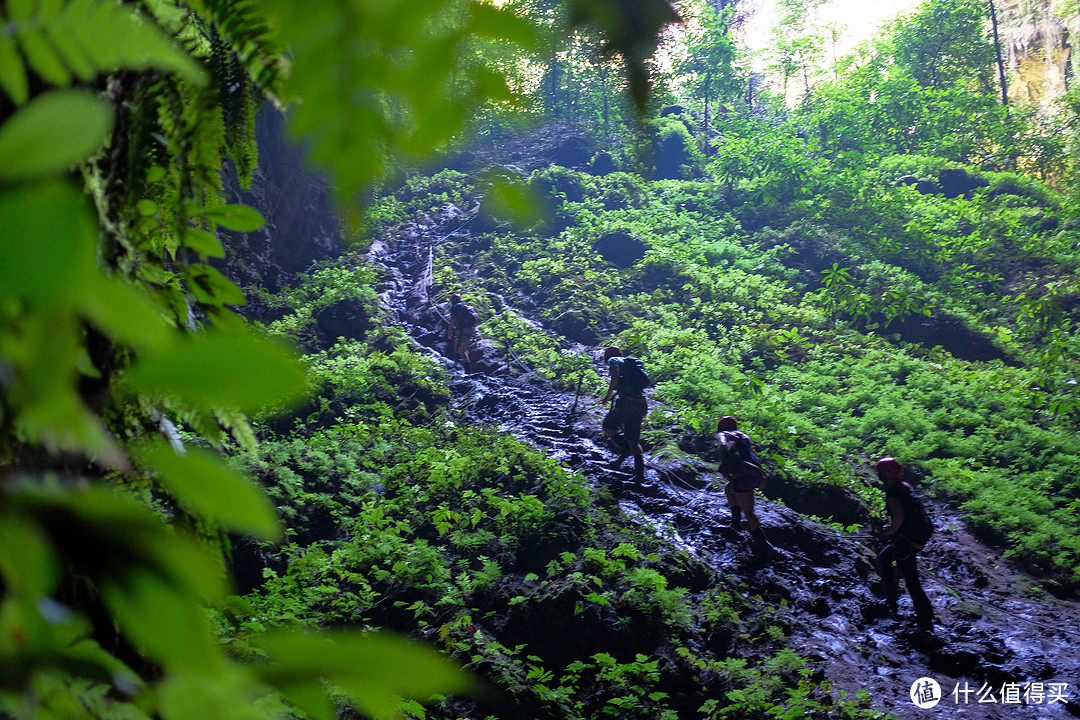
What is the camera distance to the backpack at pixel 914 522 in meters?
5.34

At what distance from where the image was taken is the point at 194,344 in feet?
0.75

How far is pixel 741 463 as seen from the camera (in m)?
6.14

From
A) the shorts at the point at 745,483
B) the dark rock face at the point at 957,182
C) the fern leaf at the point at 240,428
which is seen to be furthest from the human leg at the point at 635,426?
the dark rock face at the point at 957,182

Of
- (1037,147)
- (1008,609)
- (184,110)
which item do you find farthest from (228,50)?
(1037,147)

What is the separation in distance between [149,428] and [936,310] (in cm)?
1476

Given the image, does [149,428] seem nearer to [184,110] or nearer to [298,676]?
[184,110]

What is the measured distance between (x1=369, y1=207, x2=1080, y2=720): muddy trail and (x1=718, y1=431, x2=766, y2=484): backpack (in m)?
0.79

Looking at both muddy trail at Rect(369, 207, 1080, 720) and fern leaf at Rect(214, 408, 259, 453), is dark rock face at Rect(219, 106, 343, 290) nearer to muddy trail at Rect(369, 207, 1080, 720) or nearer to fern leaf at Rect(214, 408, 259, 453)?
muddy trail at Rect(369, 207, 1080, 720)

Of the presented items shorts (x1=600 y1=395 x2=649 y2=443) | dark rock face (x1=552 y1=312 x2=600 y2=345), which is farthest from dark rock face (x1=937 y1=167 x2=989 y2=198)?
shorts (x1=600 y1=395 x2=649 y2=443)

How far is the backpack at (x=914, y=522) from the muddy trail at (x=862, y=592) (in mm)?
860

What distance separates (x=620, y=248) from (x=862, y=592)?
10.7 metres

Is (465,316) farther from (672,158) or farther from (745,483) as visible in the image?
(672,158)

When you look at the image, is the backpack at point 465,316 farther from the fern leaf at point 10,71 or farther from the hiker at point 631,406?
the fern leaf at point 10,71

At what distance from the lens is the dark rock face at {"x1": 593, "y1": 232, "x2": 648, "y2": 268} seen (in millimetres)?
15086
